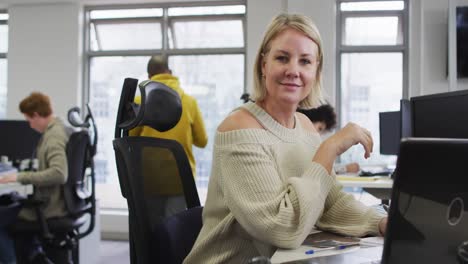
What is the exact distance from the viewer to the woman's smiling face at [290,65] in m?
1.21

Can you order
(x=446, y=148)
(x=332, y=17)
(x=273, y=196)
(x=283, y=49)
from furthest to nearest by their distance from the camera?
(x=332, y=17) < (x=283, y=49) < (x=273, y=196) < (x=446, y=148)

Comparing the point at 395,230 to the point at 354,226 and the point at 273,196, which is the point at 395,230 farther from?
the point at 354,226

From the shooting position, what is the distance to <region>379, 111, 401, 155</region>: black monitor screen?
3.53 metres

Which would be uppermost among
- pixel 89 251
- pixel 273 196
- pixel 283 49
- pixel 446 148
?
pixel 283 49

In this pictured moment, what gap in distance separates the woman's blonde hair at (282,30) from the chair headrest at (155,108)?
228mm

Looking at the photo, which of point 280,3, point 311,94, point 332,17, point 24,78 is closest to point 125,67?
point 24,78

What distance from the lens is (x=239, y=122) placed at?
119 cm

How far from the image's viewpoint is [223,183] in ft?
3.74

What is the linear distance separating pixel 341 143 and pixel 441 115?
0.61 metres

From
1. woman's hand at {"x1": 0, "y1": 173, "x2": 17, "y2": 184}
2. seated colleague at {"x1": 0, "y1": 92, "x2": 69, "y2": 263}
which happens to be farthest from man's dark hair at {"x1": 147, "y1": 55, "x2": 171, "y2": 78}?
woman's hand at {"x1": 0, "y1": 173, "x2": 17, "y2": 184}

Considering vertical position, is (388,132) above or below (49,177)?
above

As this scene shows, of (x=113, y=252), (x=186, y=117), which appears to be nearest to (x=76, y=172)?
(x=186, y=117)

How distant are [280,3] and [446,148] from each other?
15.1 ft

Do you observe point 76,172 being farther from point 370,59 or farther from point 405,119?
point 370,59
